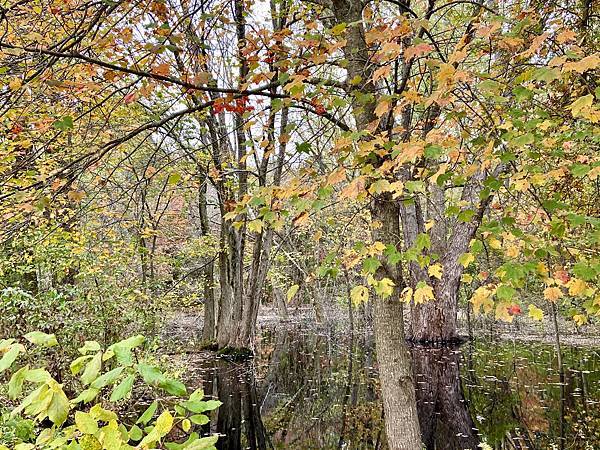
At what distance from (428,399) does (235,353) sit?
4642 millimetres

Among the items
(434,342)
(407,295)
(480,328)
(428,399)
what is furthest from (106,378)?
(480,328)

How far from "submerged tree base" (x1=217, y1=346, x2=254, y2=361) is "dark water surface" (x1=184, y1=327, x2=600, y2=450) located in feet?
0.81

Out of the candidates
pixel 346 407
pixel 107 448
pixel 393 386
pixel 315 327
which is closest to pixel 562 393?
pixel 346 407

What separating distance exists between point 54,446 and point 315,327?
1759cm

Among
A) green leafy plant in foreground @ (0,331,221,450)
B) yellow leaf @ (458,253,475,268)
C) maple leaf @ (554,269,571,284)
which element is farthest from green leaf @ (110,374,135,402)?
maple leaf @ (554,269,571,284)

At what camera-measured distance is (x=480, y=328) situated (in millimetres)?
17062

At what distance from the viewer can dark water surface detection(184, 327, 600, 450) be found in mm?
5582

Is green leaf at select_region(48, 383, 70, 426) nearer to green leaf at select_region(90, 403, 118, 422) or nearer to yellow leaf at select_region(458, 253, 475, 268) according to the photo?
green leaf at select_region(90, 403, 118, 422)

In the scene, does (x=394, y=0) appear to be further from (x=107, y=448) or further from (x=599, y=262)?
(x=107, y=448)

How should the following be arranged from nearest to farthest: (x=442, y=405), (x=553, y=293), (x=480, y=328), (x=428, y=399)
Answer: (x=553, y=293), (x=442, y=405), (x=428, y=399), (x=480, y=328)

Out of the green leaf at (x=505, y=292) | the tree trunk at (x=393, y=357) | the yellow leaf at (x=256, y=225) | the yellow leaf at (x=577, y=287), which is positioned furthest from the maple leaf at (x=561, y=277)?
the yellow leaf at (x=256, y=225)

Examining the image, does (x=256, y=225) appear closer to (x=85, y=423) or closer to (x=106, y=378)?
(x=106, y=378)

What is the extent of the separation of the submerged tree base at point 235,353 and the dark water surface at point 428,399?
25cm

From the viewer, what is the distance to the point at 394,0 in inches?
101
